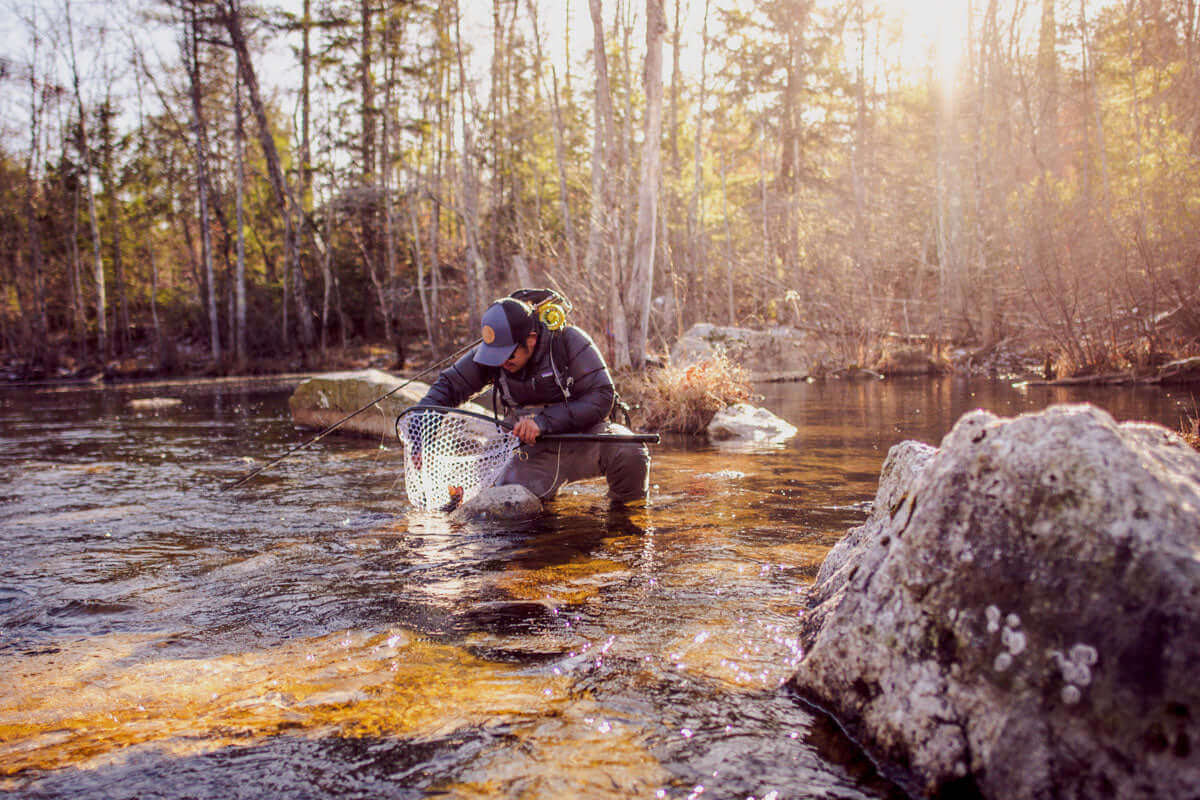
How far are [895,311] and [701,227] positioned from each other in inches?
279

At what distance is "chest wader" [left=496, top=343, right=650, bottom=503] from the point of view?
6.13 metres

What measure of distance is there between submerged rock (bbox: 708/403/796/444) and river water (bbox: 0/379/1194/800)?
7.46ft

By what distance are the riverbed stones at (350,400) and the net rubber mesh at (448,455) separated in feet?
16.7

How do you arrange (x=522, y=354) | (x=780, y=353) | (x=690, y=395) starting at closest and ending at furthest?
1. (x=522, y=354)
2. (x=690, y=395)
3. (x=780, y=353)

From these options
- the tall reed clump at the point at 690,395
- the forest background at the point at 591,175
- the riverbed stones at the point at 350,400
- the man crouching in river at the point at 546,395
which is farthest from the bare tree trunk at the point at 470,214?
the man crouching in river at the point at 546,395

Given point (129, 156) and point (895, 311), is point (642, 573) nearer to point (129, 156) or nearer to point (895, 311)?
point (895, 311)

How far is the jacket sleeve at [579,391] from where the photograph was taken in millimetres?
5723

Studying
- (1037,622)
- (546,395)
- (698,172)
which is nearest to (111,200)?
(698,172)

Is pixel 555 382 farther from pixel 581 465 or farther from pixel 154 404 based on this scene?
pixel 154 404

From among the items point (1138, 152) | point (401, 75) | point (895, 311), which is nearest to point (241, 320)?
point (401, 75)

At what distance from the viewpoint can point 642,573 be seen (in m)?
4.32

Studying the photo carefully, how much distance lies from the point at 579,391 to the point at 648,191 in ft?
27.0

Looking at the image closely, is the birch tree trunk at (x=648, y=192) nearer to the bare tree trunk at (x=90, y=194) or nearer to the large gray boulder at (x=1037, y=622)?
the large gray boulder at (x=1037, y=622)

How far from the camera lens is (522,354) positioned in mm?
5727
